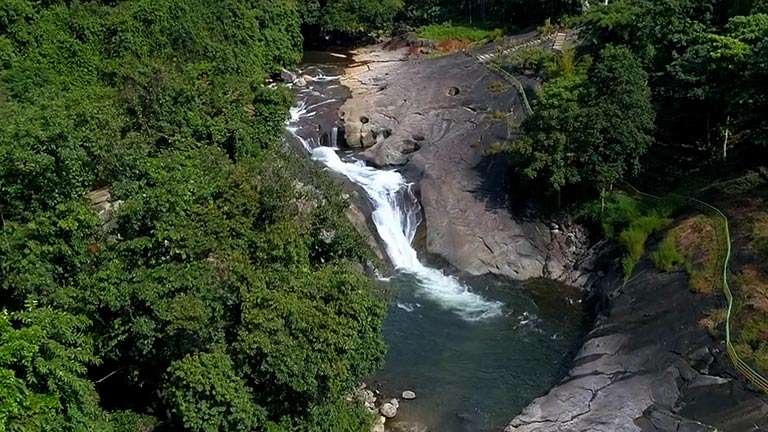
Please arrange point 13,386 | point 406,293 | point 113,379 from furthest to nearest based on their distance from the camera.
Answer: point 406,293
point 113,379
point 13,386

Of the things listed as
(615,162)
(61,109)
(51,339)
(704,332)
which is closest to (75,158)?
(61,109)

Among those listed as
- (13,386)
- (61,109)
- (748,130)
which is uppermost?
(61,109)

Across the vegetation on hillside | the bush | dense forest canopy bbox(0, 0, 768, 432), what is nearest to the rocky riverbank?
the bush

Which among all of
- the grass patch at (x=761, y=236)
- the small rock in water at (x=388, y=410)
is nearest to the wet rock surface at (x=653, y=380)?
the grass patch at (x=761, y=236)

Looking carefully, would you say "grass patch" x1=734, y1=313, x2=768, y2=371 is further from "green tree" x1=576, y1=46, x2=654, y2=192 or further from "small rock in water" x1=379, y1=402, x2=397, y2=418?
"small rock in water" x1=379, y1=402, x2=397, y2=418

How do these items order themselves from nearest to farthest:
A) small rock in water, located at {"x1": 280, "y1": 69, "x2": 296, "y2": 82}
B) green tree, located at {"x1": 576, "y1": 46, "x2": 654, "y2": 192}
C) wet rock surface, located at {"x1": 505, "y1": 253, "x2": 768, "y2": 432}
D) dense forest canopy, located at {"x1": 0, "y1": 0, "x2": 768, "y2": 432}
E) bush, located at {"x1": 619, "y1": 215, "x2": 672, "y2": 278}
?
dense forest canopy, located at {"x1": 0, "y1": 0, "x2": 768, "y2": 432}, wet rock surface, located at {"x1": 505, "y1": 253, "x2": 768, "y2": 432}, bush, located at {"x1": 619, "y1": 215, "x2": 672, "y2": 278}, green tree, located at {"x1": 576, "y1": 46, "x2": 654, "y2": 192}, small rock in water, located at {"x1": 280, "y1": 69, "x2": 296, "y2": 82}

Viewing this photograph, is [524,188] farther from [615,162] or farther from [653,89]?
[653,89]

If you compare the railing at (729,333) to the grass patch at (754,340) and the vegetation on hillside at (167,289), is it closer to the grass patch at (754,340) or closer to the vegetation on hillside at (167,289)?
the grass patch at (754,340)
